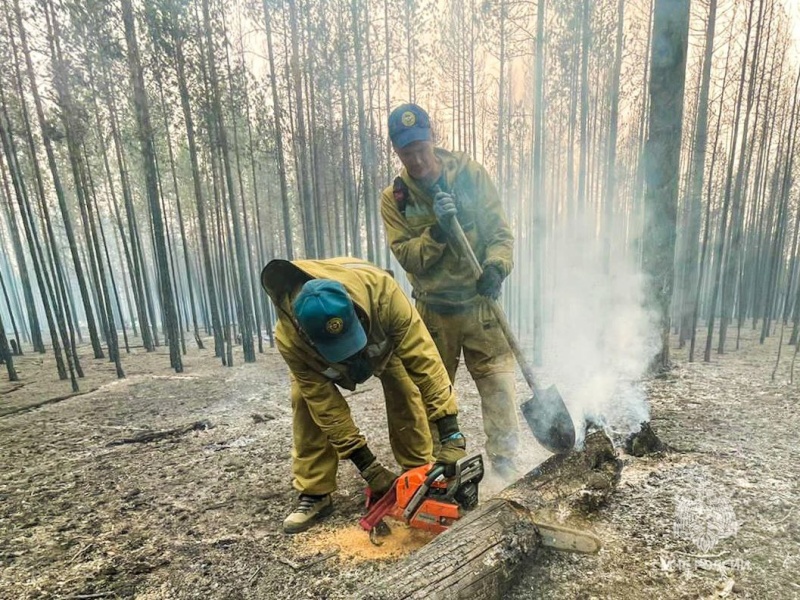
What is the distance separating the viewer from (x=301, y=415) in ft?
8.11

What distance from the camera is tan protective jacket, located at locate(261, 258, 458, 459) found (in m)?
2.07

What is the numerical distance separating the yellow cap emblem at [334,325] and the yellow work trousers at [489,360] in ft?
4.11

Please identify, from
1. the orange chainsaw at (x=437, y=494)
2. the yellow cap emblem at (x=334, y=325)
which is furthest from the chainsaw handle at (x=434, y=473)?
the yellow cap emblem at (x=334, y=325)

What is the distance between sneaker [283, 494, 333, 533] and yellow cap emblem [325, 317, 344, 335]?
1.38 metres

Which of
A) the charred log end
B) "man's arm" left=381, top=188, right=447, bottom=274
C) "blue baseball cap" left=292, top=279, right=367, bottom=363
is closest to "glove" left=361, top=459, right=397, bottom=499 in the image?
"blue baseball cap" left=292, top=279, right=367, bottom=363

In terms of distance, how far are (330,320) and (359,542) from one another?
1391 mm

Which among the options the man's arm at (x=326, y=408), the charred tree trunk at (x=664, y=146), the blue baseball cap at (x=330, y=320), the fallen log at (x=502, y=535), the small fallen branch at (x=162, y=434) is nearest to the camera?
the fallen log at (x=502, y=535)

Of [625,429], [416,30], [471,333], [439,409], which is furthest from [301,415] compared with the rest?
[416,30]

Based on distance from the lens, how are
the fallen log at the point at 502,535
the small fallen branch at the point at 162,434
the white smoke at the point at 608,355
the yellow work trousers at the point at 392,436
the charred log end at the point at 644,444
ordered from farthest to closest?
the small fallen branch at the point at 162,434
the white smoke at the point at 608,355
the charred log end at the point at 644,444
the yellow work trousers at the point at 392,436
the fallen log at the point at 502,535

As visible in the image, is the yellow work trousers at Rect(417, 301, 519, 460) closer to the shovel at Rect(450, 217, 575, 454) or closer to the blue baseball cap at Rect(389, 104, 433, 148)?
the shovel at Rect(450, 217, 575, 454)

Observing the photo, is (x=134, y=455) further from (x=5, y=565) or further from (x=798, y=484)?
(x=798, y=484)

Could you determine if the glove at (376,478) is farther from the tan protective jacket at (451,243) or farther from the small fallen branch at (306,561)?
the tan protective jacket at (451,243)

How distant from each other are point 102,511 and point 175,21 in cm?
849

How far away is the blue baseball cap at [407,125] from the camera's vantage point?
240cm
